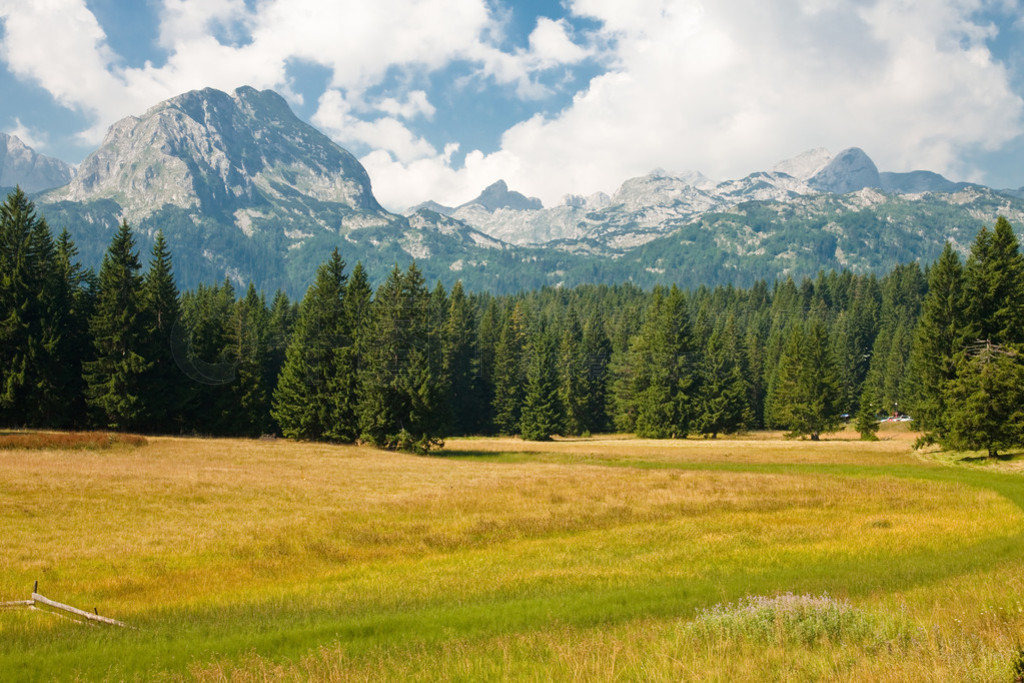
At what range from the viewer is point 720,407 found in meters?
97.6

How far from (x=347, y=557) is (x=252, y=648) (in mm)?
9038

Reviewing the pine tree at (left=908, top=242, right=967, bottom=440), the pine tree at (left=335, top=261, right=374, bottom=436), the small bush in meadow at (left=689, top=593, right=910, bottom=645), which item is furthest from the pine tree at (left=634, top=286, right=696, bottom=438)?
the small bush in meadow at (left=689, top=593, right=910, bottom=645)

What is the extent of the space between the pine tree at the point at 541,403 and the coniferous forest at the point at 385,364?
244mm

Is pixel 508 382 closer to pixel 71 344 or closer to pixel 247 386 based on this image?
pixel 247 386

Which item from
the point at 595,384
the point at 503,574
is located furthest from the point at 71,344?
the point at 595,384

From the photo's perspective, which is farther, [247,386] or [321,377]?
[247,386]

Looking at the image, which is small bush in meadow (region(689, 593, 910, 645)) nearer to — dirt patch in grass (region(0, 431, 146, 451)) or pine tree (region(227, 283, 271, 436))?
dirt patch in grass (region(0, 431, 146, 451))

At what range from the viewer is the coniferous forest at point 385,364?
53156mm

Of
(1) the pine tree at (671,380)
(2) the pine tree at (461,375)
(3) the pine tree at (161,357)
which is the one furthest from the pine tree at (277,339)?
(1) the pine tree at (671,380)

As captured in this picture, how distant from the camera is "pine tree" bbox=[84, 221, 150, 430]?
196ft

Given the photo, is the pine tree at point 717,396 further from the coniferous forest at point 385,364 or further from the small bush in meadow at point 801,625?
the small bush in meadow at point 801,625

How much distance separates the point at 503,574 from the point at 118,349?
56.5 meters

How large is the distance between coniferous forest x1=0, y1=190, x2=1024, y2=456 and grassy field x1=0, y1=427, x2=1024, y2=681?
18.7 m

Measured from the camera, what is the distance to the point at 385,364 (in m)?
62.4
